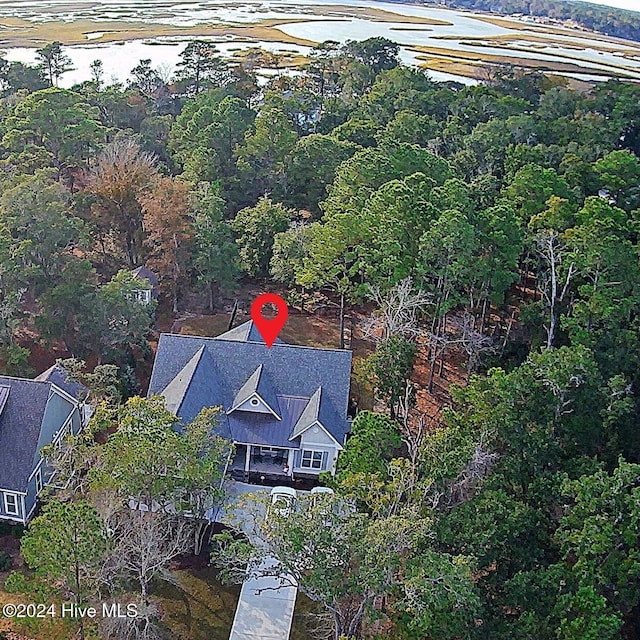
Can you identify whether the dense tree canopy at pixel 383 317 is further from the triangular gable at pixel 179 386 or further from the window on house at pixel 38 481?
the window on house at pixel 38 481

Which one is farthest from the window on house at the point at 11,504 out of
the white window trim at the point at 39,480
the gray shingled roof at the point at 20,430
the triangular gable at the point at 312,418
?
the triangular gable at the point at 312,418

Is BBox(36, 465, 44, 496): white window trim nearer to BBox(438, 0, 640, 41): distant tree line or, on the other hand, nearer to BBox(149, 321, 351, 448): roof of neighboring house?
BBox(149, 321, 351, 448): roof of neighboring house

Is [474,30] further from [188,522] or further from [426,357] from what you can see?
[188,522]

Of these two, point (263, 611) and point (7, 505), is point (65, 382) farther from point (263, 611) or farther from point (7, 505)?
point (263, 611)

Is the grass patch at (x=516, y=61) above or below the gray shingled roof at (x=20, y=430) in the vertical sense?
above

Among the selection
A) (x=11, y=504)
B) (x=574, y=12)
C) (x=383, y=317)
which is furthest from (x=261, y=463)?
A: (x=574, y=12)

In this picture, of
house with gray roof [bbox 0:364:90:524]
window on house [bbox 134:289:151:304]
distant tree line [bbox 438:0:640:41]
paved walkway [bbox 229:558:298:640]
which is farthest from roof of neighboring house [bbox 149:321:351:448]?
distant tree line [bbox 438:0:640:41]
